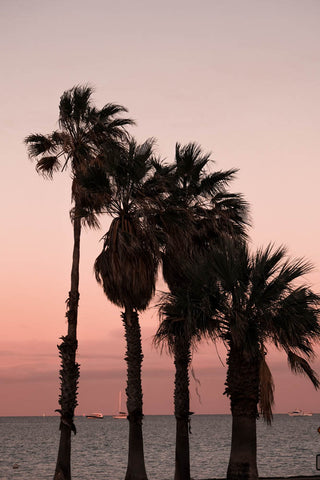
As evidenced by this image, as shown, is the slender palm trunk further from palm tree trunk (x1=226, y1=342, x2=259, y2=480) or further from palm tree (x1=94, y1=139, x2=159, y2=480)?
palm tree trunk (x1=226, y1=342, x2=259, y2=480)

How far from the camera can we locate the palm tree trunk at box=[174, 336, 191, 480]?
31.0 metres

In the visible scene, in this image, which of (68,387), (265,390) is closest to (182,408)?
(68,387)

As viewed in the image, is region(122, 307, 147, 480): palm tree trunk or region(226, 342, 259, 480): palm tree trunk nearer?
region(226, 342, 259, 480): palm tree trunk

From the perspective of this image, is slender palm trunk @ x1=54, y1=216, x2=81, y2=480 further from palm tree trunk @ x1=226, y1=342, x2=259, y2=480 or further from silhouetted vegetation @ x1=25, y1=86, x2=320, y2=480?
palm tree trunk @ x1=226, y1=342, x2=259, y2=480

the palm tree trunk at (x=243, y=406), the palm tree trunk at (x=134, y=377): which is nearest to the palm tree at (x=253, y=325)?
the palm tree trunk at (x=243, y=406)

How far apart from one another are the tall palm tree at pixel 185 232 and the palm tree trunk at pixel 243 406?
7.99 ft

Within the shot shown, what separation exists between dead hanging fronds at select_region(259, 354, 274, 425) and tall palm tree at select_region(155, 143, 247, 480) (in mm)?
3176

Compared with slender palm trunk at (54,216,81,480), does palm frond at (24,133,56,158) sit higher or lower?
higher

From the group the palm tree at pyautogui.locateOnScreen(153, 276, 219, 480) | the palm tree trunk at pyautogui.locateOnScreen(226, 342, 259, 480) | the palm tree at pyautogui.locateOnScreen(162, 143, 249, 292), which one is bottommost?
the palm tree trunk at pyautogui.locateOnScreen(226, 342, 259, 480)

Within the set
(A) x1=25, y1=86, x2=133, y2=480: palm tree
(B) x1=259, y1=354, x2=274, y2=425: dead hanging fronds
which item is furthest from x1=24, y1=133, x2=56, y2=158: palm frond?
(B) x1=259, y1=354, x2=274, y2=425: dead hanging fronds

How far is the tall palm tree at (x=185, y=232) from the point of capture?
89.3ft

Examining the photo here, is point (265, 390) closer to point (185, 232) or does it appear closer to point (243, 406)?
point (243, 406)

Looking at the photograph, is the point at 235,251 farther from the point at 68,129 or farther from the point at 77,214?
the point at 68,129

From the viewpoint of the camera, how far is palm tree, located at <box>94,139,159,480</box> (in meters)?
28.7
